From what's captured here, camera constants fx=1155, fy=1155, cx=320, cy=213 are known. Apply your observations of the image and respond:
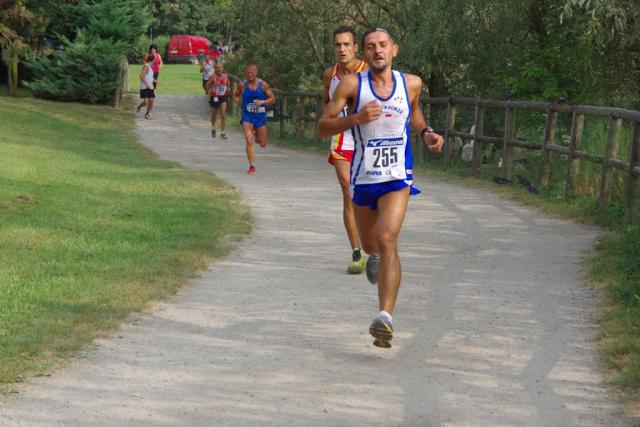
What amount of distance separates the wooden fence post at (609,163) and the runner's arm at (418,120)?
6103 millimetres

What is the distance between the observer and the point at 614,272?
368 inches

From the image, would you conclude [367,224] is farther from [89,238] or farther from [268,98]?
[268,98]

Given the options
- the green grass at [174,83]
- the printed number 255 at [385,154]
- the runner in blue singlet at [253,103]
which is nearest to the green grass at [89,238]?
the runner in blue singlet at [253,103]

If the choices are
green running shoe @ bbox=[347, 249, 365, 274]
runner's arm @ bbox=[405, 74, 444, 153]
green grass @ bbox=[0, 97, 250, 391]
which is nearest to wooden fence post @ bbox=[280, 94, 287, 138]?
green grass @ bbox=[0, 97, 250, 391]

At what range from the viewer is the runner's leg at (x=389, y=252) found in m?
7.00

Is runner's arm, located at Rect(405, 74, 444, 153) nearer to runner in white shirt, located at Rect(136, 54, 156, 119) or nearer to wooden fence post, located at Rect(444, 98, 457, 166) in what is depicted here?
wooden fence post, located at Rect(444, 98, 457, 166)

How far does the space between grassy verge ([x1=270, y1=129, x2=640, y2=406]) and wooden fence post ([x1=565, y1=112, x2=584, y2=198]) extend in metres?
0.20

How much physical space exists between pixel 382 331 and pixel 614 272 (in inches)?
130

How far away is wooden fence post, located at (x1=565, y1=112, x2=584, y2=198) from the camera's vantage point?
1479 cm

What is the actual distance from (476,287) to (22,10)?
90.9 feet

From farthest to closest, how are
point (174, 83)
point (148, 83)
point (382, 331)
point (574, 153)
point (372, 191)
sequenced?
point (174, 83)
point (148, 83)
point (574, 153)
point (372, 191)
point (382, 331)

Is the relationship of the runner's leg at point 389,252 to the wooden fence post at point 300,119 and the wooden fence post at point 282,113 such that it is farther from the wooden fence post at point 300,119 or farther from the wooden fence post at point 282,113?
the wooden fence post at point 282,113

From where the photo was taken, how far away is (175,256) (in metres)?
10.2

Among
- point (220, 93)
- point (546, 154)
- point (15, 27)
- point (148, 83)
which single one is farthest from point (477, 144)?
point (15, 27)
